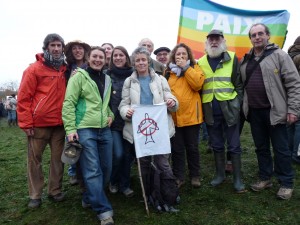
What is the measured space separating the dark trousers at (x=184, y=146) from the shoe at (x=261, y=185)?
1.01m

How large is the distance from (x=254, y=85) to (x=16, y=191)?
4.86 meters

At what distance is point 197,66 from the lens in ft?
16.4

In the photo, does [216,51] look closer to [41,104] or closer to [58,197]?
[41,104]

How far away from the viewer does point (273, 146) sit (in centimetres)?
473

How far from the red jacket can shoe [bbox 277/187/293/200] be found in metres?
3.69

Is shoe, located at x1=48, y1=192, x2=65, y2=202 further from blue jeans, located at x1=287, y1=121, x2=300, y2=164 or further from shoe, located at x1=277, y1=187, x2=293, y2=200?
blue jeans, located at x1=287, y1=121, x2=300, y2=164

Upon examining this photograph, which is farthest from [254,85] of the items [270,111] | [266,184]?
[266,184]

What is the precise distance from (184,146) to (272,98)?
65.1 inches

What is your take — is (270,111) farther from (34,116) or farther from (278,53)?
(34,116)

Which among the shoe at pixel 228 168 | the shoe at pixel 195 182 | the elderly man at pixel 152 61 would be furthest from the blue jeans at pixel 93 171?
the shoe at pixel 228 168

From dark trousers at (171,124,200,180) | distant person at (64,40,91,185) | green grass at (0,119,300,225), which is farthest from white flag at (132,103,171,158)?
distant person at (64,40,91,185)

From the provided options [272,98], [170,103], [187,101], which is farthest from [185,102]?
[272,98]

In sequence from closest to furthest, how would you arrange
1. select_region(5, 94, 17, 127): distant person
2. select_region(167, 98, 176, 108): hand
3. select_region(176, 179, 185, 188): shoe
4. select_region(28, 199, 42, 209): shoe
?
1. select_region(167, 98, 176, 108): hand
2. select_region(28, 199, 42, 209): shoe
3. select_region(176, 179, 185, 188): shoe
4. select_region(5, 94, 17, 127): distant person

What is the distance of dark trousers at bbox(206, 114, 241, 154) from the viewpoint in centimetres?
494
